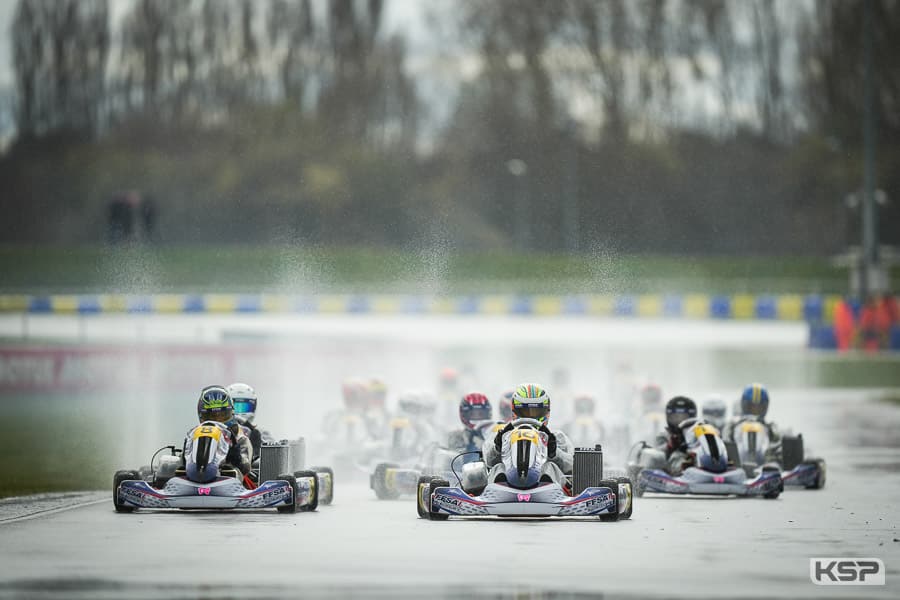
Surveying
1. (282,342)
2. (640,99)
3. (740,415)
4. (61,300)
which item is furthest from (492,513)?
(640,99)

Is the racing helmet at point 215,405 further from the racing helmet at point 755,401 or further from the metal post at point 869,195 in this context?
the metal post at point 869,195

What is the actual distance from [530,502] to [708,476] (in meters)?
2.89

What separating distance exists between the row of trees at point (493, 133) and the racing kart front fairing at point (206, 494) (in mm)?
58417

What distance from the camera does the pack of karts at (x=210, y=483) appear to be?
1354cm

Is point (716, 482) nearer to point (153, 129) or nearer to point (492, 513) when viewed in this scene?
point (492, 513)

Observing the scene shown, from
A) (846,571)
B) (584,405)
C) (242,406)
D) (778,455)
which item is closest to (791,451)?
(778,455)

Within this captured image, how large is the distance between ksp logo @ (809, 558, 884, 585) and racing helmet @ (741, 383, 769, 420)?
600 cm

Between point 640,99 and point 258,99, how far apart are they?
18.5 m

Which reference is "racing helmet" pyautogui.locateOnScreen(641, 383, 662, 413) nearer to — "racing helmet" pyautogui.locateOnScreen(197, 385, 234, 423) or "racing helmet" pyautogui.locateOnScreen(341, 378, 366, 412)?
"racing helmet" pyautogui.locateOnScreen(341, 378, 366, 412)

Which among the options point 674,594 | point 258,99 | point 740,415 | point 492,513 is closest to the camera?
point 674,594

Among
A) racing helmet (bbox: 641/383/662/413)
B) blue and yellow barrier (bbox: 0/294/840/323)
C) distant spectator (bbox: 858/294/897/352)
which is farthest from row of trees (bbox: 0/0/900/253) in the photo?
racing helmet (bbox: 641/383/662/413)

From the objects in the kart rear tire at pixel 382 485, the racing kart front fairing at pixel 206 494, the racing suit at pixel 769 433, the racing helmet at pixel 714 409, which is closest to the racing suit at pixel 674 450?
the racing suit at pixel 769 433

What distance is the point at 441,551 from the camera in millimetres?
11609

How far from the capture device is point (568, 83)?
3044 inches
